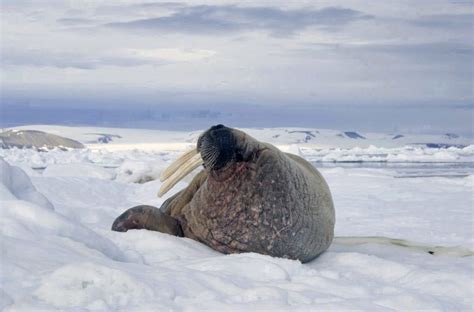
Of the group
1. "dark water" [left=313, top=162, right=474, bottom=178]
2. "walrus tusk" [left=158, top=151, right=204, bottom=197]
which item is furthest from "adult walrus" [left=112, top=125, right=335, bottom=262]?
"dark water" [left=313, top=162, right=474, bottom=178]

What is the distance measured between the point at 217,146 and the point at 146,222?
1.05 m

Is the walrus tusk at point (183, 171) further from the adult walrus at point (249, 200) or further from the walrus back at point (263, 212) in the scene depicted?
the walrus back at point (263, 212)

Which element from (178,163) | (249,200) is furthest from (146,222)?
(249,200)

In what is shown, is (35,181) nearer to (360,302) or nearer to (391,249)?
(391,249)

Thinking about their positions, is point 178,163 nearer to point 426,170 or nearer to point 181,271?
point 181,271

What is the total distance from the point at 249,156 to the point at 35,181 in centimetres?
619

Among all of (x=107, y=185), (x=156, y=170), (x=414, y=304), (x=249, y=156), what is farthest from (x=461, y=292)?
(x=156, y=170)

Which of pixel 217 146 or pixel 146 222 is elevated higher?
pixel 217 146

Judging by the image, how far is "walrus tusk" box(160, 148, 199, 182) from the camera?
19.7 ft

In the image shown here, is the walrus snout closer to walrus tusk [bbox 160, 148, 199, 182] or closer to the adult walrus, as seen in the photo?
the adult walrus

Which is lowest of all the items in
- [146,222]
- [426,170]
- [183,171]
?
[426,170]

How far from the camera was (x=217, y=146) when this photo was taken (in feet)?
18.3

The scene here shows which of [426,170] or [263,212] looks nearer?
[263,212]

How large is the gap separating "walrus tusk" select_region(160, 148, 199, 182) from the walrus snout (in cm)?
36
